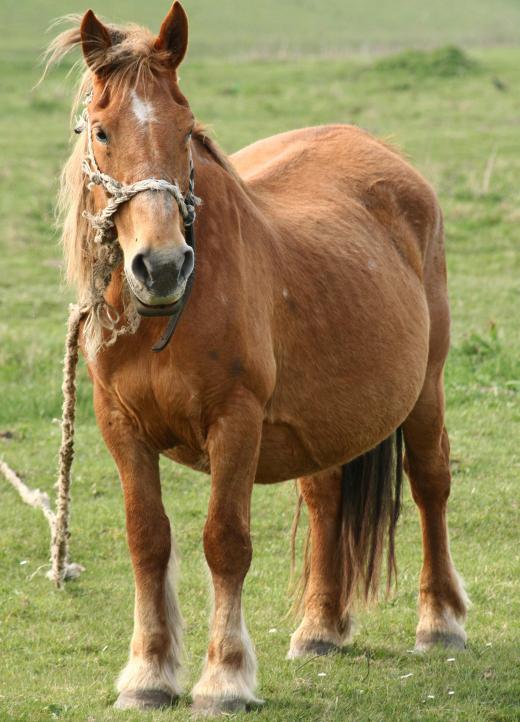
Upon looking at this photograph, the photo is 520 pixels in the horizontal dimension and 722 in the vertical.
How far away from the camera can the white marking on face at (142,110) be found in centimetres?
394

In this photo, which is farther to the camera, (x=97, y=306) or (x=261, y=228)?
(x=261, y=228)

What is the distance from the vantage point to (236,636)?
4.48m

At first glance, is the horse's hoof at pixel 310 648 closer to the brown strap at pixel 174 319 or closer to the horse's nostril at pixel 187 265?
the brown strap at pixel 174 319

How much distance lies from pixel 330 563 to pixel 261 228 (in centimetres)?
182

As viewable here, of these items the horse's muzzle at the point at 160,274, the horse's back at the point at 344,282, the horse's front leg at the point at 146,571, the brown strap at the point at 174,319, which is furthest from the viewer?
the horse's back at the point at 344,282

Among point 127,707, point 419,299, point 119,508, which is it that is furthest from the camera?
point 119,508

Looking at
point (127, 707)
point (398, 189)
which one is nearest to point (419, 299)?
point (398, 189)

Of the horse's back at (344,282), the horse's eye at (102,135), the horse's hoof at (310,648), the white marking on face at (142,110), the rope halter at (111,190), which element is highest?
the white marking on face at (142,110)

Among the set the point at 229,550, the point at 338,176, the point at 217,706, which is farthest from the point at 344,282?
the point at 217,706

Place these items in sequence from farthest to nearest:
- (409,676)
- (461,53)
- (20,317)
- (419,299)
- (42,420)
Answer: (461,53), (20,317), (42,420), (419,299), (409,676)

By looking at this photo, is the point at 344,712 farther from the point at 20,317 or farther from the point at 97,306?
the point at 20,317

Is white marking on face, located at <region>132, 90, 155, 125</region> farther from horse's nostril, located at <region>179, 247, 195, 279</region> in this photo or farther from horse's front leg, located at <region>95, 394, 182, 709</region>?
horse's front leg, located at <region>95, 394, 182, 709</region>

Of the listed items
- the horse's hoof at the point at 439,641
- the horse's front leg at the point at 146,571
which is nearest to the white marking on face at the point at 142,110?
the horse's front leg at the point at 146,571

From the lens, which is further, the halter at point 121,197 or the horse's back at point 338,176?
the horse's back at point 338,176
